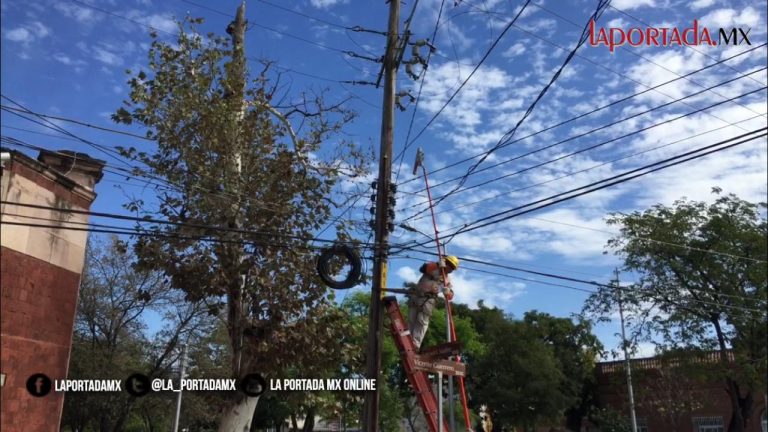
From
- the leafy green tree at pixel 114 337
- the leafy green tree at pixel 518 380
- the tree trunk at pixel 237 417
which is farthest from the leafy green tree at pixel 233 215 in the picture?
the leafy green tree at pixel 518 380

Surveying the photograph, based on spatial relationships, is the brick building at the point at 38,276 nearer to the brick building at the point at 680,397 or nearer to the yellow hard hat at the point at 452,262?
the yellow hard hat at the point at 452,262

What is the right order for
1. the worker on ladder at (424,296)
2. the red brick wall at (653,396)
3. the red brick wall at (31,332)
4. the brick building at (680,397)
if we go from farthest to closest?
the red brick wall at (653,396) < the brick building at (680,397) < the worker on ladder at (424,296) < the red brick wall at (31,332)

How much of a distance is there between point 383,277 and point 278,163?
14.6 ft

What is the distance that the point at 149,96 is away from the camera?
14.9 meters

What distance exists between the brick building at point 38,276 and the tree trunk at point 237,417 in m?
3.53

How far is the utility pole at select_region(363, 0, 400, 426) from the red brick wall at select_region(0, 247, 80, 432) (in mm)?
6700

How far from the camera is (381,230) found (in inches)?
533

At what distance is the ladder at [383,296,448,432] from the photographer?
39.8 feet

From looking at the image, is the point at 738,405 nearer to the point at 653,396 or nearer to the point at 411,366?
the point at 653,396

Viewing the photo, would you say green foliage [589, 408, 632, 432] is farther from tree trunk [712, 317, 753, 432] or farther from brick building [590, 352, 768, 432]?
tree trunk [712, 317, 753, 432]

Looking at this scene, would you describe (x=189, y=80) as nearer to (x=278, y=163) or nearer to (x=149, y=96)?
(x=149, y=96)

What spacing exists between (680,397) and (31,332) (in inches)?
1111

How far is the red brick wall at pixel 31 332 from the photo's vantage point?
40.2 feet

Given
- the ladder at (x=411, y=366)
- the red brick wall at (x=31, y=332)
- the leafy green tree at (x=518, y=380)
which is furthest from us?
the leafy green tree at (x=518, y=380)
